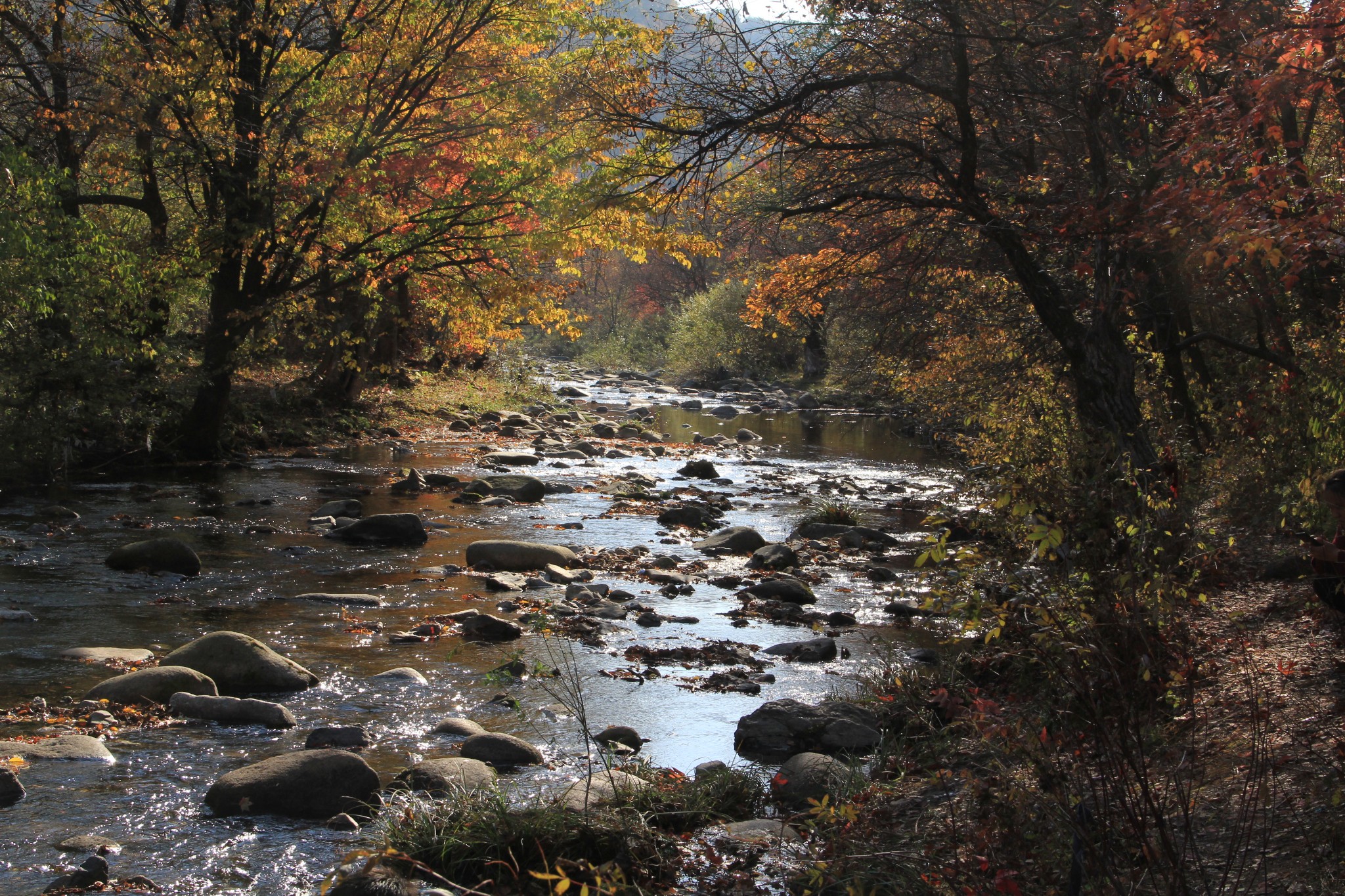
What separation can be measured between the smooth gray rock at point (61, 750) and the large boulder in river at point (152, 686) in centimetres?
74

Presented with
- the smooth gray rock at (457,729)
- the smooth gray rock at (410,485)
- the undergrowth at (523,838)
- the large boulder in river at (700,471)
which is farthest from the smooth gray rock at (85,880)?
the large boulder in river at (700,471)

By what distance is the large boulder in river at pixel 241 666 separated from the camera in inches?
283

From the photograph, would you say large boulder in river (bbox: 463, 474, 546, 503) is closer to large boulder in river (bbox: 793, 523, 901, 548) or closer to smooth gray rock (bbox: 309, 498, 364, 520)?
smooth gray rock (bbox: 309, 498, 364, 520)

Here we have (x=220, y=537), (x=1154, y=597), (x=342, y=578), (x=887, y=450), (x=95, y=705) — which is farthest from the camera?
(x=887, y=450)

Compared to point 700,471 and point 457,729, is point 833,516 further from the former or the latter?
point 457,729

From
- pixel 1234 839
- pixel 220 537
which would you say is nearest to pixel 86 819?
pixel 1234 839

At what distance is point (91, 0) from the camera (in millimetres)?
16609

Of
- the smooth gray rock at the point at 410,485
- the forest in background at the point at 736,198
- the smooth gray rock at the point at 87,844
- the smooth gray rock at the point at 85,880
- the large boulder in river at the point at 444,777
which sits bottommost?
the smooth gray rock at the point at 410,485

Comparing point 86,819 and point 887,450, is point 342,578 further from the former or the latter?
point 887,450

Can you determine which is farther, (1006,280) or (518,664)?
(1006,280)

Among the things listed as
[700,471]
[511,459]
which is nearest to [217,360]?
[511,459]

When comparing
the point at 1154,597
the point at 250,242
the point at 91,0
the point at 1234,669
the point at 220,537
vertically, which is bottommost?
the point at 220,537

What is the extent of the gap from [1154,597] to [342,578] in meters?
8.06

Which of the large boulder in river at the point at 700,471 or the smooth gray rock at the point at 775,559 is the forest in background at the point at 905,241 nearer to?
the smooth gray rock at the point at 775,559
